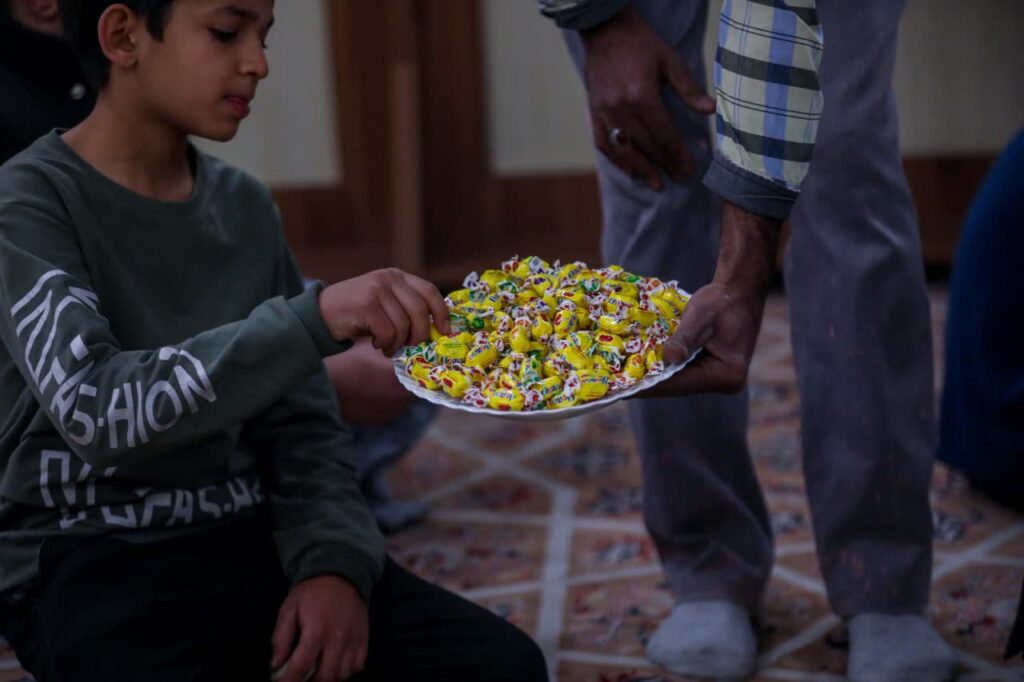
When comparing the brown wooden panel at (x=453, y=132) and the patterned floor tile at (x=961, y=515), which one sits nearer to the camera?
the patterned floor tile at (x=961, y=515)

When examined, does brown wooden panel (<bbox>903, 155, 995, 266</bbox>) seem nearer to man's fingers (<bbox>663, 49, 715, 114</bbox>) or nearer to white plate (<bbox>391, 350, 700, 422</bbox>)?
man's fingers (<bbox>663, 49, 715, 114</bbox>)

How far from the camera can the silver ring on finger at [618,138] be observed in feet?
4.25

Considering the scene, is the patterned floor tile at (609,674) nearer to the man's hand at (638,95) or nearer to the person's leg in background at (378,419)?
the person's leg in background at (378,419)

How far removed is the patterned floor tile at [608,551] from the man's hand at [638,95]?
1.87 ft

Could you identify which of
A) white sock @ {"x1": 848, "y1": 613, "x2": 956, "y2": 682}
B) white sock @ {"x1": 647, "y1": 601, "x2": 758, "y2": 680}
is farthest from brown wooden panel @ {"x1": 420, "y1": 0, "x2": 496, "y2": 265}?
white sock @ {"x1": 848, "y1": 613, "x2": 956, "y2": 682}

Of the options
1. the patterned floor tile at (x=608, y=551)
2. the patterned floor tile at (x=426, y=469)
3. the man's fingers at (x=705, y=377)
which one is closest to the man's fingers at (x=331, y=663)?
the man's fingers at (x=705, y=377)

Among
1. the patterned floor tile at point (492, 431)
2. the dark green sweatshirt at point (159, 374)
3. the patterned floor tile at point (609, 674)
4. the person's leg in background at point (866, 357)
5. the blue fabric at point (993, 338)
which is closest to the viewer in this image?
the dark green sweatshirt at point (159, 374)

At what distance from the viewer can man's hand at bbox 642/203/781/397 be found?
108 cm

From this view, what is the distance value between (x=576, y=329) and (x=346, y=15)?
211cm

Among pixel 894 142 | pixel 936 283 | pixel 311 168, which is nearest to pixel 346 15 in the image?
pixel 311 168

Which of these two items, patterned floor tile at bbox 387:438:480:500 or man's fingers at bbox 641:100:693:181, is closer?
man's fingers at bbox 641:100:693:181

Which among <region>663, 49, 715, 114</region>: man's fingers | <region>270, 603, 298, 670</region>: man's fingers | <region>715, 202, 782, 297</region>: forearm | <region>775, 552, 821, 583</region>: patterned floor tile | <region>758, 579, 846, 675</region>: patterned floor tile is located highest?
<region>663, 49, 715, 114</region>: man's fingers

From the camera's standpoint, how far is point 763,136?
116 cm

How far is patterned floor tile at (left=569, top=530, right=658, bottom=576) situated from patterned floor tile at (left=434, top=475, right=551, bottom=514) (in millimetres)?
138
